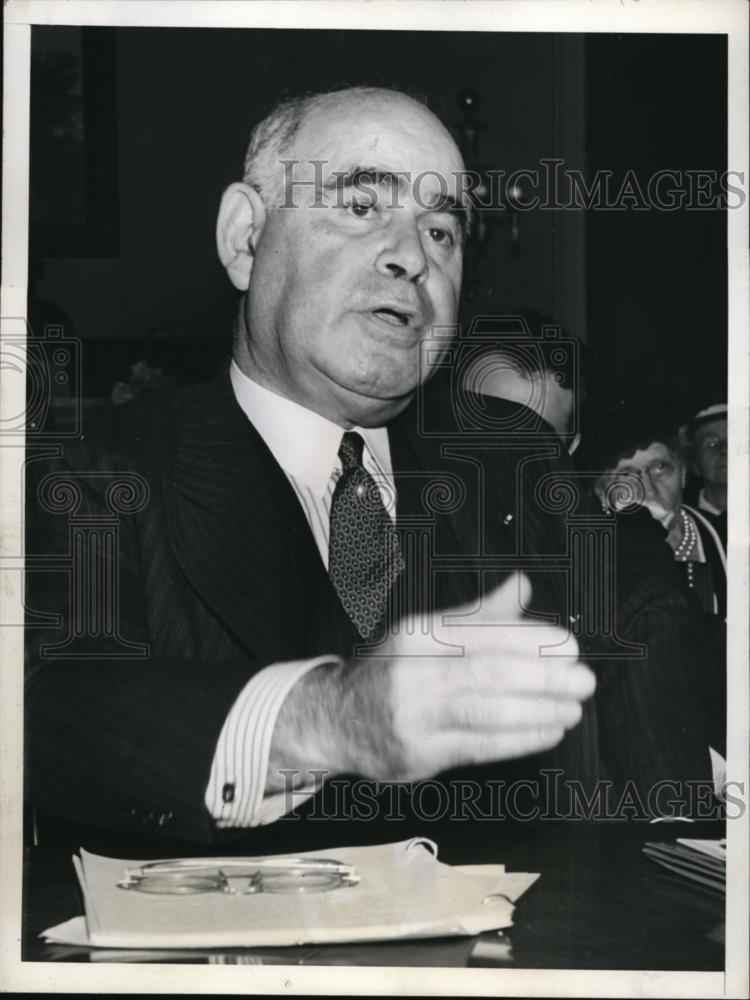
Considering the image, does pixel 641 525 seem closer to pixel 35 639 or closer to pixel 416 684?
pixel 416 684

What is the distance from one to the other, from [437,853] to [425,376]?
810 millimetres

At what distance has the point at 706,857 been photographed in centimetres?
196

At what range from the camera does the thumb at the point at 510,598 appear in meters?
1.94

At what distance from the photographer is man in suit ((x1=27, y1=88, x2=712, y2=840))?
1.90 metres

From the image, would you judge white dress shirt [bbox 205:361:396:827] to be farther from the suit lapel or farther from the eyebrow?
the eyebrow

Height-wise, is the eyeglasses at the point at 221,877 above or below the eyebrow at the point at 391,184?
below

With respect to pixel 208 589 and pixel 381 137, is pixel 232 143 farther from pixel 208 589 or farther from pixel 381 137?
pixel 208 589

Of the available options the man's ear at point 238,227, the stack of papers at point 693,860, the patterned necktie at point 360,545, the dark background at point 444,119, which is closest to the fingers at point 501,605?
the patterned necktie at point 360,545

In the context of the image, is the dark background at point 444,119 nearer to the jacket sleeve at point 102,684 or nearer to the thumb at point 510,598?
the jacket sleeve at point 102,684

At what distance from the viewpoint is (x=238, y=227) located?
1.92 metres

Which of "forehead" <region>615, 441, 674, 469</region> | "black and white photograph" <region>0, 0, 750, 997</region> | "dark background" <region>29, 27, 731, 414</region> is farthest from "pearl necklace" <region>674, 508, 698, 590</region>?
"dark background" <region>29, 27, 731, 414</region>

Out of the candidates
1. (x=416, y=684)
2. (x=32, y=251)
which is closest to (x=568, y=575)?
(x=416, y=684)

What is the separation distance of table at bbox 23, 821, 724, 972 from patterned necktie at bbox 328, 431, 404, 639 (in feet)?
1.27

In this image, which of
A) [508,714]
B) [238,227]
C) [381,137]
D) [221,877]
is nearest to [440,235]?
[381,137]
